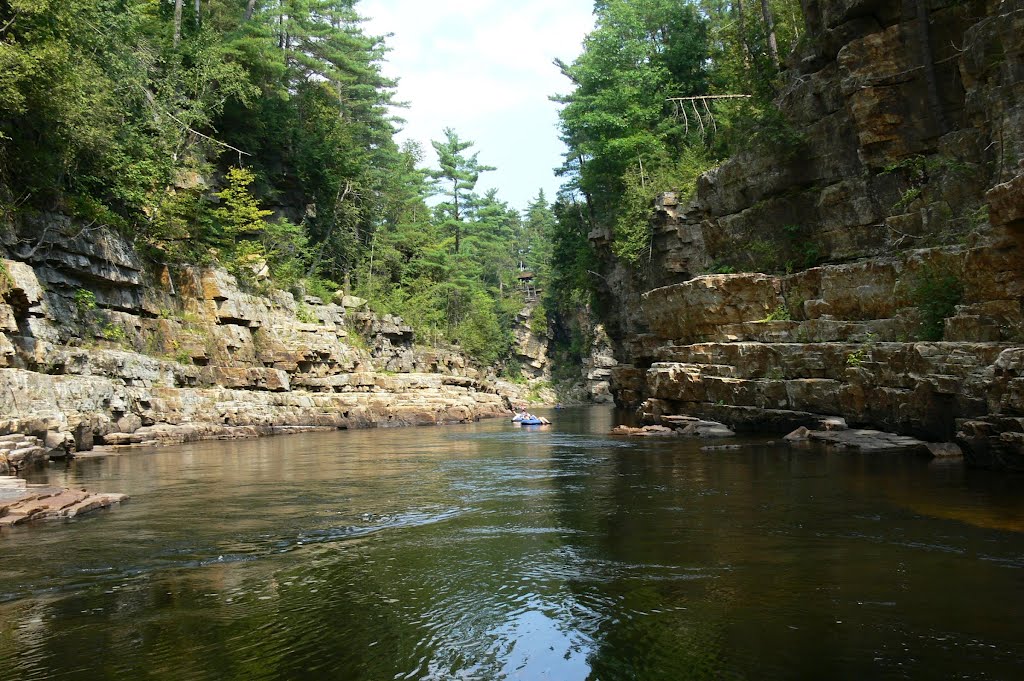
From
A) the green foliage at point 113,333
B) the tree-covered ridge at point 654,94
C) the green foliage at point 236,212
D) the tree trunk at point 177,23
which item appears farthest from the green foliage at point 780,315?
the tree trunk at point 177,23

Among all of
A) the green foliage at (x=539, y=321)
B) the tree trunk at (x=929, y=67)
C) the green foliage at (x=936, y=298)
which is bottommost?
the green foliage at (x=936, y=298)

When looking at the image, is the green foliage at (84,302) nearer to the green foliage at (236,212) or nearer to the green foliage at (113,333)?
the green foliage at (113,333)

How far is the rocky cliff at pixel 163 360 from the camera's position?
20859 mm

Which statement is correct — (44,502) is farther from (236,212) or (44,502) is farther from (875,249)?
(236,212)

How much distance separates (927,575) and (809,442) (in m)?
12.7

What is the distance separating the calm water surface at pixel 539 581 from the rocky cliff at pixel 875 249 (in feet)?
11.4

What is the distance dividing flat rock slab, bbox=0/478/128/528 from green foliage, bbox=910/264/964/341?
18.6 metres

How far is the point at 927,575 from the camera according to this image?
23.6ft

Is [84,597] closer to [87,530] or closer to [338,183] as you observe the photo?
[87,530]

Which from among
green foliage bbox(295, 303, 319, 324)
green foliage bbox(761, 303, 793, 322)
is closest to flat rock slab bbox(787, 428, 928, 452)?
green foliage bbox(761, 303, 793, 322)

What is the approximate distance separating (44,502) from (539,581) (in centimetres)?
889

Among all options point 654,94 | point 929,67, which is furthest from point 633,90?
point 929,67

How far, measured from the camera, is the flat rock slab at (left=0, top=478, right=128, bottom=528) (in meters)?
10.7

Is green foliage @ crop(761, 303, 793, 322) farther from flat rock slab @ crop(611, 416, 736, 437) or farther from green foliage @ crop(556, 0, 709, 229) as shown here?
green foliage @ crop(556, 0, 709, 229)
